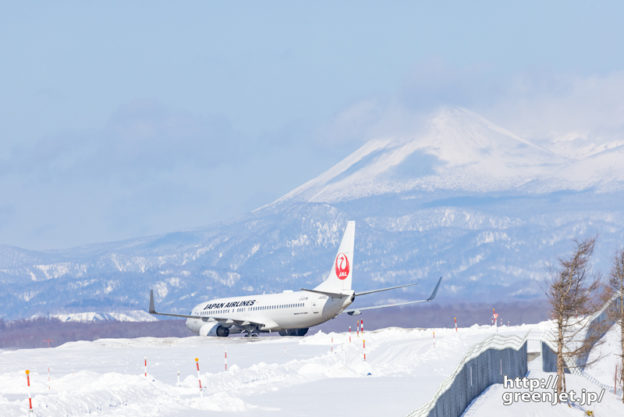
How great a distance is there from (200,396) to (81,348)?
193ft

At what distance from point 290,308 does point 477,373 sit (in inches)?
1847

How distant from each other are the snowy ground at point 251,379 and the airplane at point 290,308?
9.87ft

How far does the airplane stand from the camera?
3688 inches

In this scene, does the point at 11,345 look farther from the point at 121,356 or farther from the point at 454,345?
the point at 454,345

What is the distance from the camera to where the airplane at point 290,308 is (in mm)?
93688

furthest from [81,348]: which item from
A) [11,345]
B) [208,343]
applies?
[11,345]

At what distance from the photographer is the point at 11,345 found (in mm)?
149750

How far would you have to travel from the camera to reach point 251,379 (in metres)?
53.6

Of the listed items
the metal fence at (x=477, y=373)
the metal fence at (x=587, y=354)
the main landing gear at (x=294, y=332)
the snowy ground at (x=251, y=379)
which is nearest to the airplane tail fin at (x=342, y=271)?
the snowy ground at (x=251, y=379)

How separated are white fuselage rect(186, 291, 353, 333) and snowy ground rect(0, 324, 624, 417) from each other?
2.67 metres

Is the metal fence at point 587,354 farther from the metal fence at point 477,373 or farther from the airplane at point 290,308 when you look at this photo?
the airplane at point 290,308

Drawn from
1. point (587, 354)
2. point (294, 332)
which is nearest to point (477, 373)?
point (294, 332)

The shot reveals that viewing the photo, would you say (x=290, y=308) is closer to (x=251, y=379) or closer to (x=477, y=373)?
(x=251, y=379)

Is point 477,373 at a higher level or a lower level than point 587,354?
lower
